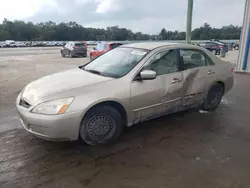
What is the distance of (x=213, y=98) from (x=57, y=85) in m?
3.37

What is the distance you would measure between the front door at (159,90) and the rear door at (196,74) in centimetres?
17

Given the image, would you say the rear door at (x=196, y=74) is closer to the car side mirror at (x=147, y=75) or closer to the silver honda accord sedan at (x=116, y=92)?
the silver honda accord sedan at (x=116, y=92)

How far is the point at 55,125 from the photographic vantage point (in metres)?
3.04

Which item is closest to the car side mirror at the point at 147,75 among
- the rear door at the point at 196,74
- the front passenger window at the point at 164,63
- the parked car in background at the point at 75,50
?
the front passenger window at the point at 164,63

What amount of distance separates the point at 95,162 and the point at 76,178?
0.40 metres

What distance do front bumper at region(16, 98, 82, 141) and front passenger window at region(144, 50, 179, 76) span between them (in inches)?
58.8

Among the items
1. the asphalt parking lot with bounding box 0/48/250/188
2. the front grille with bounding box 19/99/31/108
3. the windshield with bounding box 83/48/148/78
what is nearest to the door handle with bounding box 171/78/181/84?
the windshield with bounding box 83/48/148/78

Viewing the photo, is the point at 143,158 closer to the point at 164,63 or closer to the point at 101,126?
the point at 101,126

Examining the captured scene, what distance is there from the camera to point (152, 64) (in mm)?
3936

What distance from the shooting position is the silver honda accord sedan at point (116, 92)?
3.13m

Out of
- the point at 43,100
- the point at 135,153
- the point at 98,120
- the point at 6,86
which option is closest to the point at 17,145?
the point at 43,100

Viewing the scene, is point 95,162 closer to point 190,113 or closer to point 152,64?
point 152,64

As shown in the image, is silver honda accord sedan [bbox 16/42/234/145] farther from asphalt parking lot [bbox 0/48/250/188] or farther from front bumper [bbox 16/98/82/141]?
asphalt parking lot [bbox 0/48/250/188]

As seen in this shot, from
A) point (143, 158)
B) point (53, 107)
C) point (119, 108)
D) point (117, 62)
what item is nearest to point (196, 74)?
point (117, 62)
